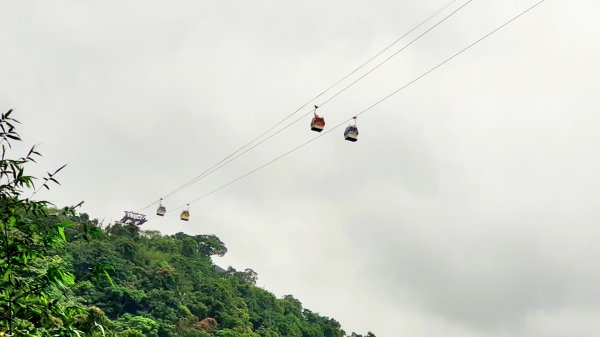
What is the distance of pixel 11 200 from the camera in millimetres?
4934

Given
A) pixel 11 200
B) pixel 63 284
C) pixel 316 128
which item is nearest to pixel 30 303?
pixel 63 284

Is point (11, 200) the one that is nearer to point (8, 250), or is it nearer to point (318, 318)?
point (8, 250)

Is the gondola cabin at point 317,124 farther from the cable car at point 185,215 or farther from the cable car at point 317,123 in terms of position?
the cable car at point 185,215

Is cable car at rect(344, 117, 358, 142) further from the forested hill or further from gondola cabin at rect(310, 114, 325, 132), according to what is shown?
the forested hill

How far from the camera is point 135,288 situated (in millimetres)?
72312

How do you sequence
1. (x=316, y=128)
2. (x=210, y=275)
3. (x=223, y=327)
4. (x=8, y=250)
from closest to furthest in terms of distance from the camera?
1. (x=8, y=250)
2. (x=316, y=128)
3. (x=223, y=327)
4. (x=210, y=275)

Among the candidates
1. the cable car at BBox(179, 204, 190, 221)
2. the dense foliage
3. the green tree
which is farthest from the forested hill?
the green tree

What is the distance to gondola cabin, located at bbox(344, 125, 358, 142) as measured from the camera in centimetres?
2206

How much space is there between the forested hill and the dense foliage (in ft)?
0.42

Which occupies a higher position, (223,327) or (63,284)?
(223,327)

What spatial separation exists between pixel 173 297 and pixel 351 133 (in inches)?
2182

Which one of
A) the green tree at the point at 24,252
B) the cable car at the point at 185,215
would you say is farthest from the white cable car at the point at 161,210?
the green tree at the point at 24,252

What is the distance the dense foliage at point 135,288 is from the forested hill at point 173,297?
127 millimetres

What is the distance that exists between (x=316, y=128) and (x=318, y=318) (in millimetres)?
89442
